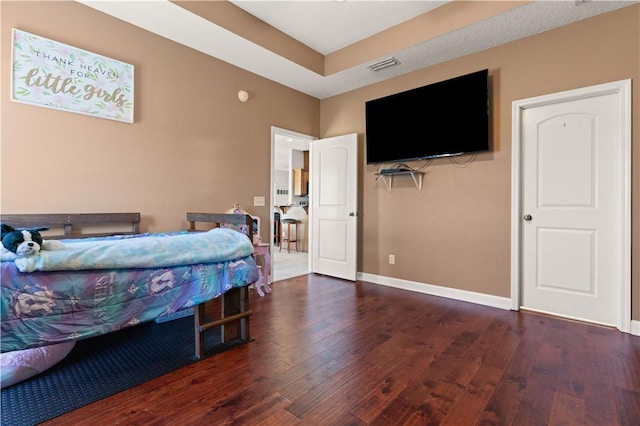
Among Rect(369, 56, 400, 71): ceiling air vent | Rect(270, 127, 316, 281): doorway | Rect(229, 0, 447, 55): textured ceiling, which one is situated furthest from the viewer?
Rect(270, 127, 316, 281): doorway

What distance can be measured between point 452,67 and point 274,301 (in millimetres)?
3270

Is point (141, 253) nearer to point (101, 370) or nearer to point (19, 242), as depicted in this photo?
point (19, 242)

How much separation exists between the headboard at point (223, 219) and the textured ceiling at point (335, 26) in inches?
68.8

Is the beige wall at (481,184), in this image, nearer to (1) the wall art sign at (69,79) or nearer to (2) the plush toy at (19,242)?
(1) the wall art sign at (69,79)

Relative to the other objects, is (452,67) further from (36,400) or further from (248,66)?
(36,400)

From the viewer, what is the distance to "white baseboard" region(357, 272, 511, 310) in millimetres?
3182

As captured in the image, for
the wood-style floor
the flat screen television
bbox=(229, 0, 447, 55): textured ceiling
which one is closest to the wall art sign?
bbox=(229, 0, 447, 55): textured ceiling

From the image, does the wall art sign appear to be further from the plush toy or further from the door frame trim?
the door frame trim

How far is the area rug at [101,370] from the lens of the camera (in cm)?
151

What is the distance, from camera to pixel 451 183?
3496 millimetres

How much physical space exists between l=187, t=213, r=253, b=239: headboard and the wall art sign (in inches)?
41.7

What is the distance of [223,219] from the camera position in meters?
2.76

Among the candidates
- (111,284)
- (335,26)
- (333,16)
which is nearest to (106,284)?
(111,284)

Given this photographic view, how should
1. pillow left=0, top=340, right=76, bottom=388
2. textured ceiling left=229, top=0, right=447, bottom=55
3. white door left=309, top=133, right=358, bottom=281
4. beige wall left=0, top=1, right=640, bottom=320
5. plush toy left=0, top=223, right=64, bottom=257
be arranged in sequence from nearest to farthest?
plush toy left=0, top=223, right=64, bottom=257
pillow left=0, top=340, right=76, bottom=388
beige wall left=0, top=1, right=640, bottom=320
textured ceiling left=229, top=0, right=447, bottom=55
white door left=309, top=133, right=358, bottom=281
